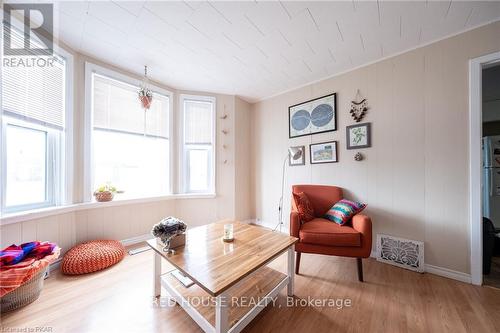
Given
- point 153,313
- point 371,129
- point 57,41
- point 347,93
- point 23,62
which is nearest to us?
point 153,313

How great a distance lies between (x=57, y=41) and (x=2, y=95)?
83 cm

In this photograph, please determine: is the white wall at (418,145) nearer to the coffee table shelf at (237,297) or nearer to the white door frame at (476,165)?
the white door frame at (476,165)

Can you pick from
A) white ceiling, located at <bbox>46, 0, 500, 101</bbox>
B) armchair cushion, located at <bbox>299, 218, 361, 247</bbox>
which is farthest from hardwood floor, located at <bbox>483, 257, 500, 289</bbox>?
white ceiling, located at <bbox>46, 0, 500, 101</bbox>

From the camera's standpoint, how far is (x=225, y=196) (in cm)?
322

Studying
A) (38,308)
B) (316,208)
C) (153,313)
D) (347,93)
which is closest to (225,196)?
(316,208)

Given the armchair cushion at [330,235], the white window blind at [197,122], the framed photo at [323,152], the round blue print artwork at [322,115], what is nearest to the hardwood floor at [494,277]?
the armchair cushion at [330,235]

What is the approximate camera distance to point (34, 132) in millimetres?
1760

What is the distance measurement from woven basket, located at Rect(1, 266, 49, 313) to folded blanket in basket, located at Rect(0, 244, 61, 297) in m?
0.09

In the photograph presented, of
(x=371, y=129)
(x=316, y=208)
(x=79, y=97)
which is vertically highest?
(x=79, y=97)

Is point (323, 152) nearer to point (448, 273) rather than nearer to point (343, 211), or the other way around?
point (343, 211)

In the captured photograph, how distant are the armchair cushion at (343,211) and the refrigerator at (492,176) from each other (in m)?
2.60

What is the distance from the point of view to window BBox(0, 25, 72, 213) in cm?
155

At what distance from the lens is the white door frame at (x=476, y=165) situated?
1633 mm

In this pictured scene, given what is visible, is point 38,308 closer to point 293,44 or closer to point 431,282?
point 293,44
